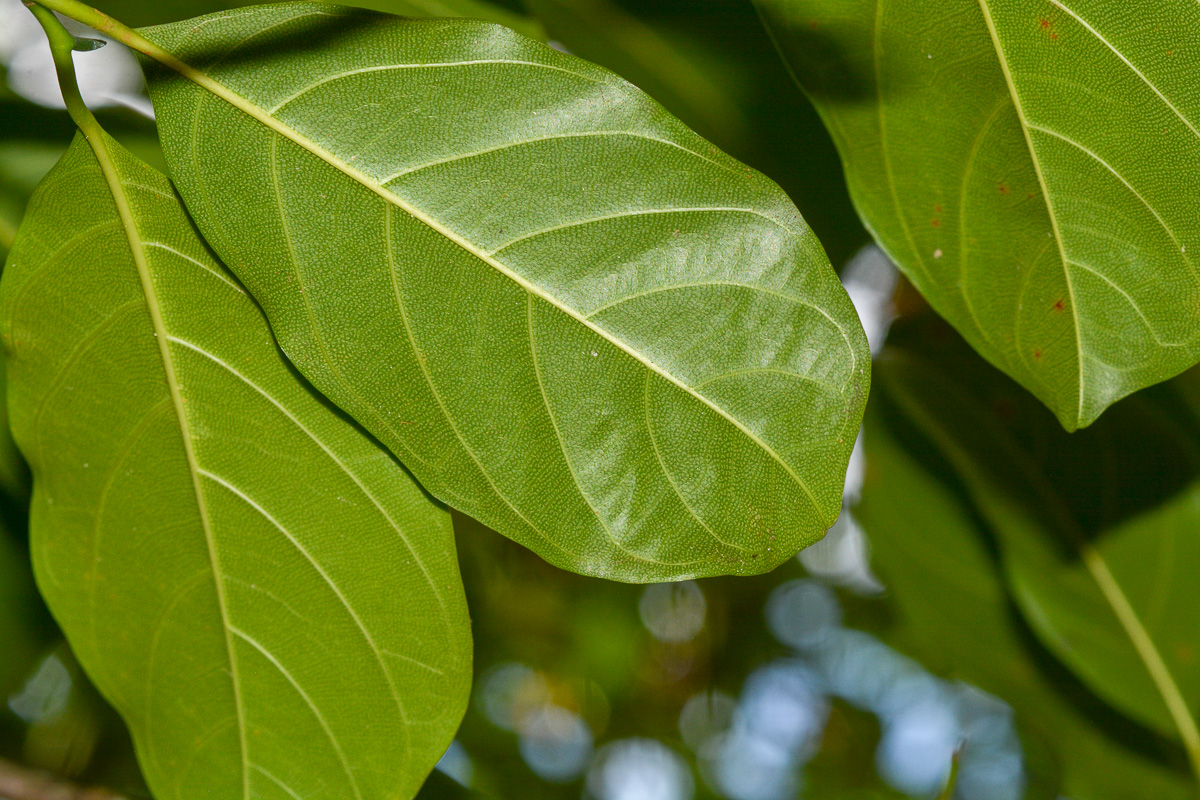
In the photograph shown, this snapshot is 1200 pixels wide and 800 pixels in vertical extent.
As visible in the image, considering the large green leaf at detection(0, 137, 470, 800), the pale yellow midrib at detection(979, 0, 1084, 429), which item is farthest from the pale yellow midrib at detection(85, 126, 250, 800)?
the pale yellow midrib at detection(979, 0, 1084, 429)

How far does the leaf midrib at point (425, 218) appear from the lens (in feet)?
1.40

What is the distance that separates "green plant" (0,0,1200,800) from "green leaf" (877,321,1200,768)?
44 cm

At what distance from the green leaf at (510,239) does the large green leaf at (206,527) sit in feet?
0.21

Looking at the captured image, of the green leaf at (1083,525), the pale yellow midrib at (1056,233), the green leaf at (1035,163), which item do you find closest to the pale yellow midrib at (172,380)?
the green leaf at (1035,163)

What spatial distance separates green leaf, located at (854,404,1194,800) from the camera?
3.20 feet

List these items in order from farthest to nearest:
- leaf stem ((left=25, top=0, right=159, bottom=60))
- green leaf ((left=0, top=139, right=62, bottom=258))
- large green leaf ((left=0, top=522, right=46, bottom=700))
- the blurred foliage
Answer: the blurred foliage → large green leaf ((left=0, top=522, right=46, bottom=700)) → green leaf ((left=0, top=139, right=62, bottom=258)) → leaf stem ((left=25, top=0, right=159, bottom=60))

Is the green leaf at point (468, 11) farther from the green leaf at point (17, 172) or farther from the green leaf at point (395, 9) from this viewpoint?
the green leaf at point (17, 172)

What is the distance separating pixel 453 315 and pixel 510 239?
5 cm

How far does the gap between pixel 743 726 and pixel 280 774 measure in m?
1.90

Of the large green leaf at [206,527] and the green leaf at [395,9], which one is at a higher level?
the green leaf at [395,9]

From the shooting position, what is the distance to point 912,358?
0.90 metres

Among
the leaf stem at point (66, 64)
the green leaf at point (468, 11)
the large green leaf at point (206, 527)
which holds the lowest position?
the large green leaf at point (206, 527)

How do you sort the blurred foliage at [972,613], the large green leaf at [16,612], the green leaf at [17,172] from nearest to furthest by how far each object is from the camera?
1. the green leaf at [17,172]
2. the large green leaf at [16,612]
3. the blurred foliage at [972,613]

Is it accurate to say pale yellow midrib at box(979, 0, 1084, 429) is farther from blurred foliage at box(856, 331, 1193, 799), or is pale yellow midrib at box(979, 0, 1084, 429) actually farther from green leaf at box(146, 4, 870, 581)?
blurred foliage at box(856, 331, 1193, 799)
